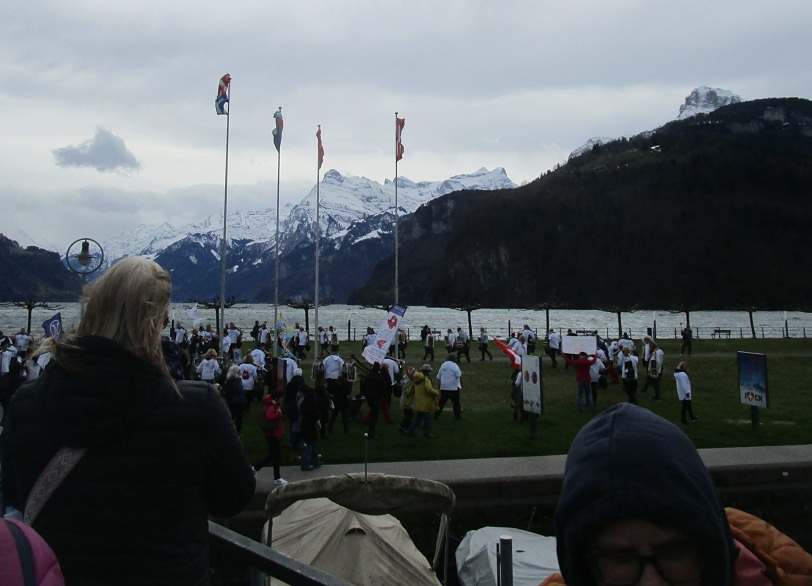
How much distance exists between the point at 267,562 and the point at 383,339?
55.8 ft

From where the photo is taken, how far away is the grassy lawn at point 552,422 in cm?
1462

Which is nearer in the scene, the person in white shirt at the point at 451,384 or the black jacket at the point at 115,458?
the black jacket at the point at 115,458

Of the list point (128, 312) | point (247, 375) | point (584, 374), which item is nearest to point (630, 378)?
point (584, 374)

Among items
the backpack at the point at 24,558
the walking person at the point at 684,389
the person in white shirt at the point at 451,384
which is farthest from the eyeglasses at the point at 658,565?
the walking person at the point at 684,389

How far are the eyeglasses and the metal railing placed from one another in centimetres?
83

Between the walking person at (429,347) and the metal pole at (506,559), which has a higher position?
the walking person at (429,347)

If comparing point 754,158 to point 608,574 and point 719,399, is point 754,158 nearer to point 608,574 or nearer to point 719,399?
point 719,399

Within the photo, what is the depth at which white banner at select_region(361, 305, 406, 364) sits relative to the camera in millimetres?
18234

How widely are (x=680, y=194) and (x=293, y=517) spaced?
593 ft

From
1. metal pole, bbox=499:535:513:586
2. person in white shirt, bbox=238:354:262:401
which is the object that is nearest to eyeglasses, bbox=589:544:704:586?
metal pole, bbox=499:535:513:586

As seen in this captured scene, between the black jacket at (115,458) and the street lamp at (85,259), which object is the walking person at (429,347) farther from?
the black jacket at (115,458)

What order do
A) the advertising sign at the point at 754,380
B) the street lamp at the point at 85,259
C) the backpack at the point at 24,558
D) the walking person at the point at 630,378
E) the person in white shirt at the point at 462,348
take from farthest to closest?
the person in white shirt at the point at 462,348 → the walking person at the point at 630,378 → the advertising sign at the point at 754,380 → the street lamp at the point at 85,259 → the backpack at the point at 24,558

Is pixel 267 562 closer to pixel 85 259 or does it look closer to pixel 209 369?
pixel 85 259

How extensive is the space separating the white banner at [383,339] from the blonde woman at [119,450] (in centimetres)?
1555
